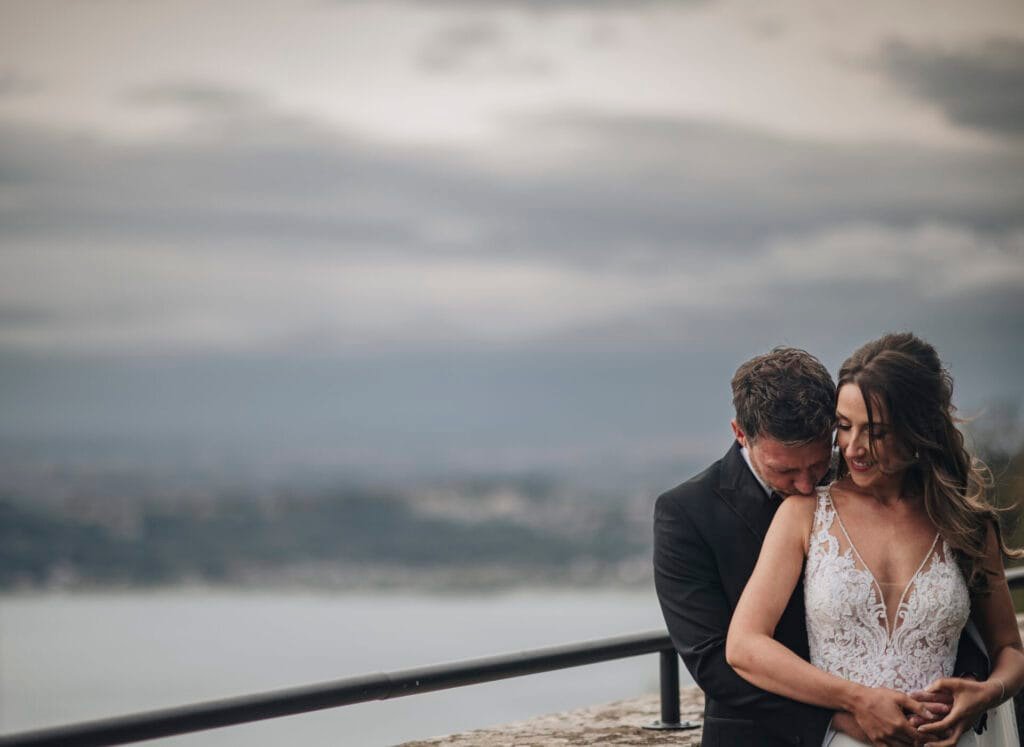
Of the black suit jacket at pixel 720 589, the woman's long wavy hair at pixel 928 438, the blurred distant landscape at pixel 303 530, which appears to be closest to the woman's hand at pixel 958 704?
the black suit jacket at pixel 720 589

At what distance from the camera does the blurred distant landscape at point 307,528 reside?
56500mm

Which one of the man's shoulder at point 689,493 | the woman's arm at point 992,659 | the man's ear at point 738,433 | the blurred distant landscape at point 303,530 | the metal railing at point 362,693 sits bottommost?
the blurred distant landscape at point 303,530

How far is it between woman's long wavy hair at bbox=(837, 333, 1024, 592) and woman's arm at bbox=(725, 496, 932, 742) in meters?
0.29

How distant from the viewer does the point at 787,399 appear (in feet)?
9.29

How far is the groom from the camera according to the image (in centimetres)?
285

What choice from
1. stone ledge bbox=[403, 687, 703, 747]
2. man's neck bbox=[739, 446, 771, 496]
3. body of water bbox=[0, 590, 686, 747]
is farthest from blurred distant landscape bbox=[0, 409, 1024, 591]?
man's neck bbox=[739, 446, 771, 496]

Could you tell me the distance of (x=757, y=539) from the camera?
3041 millimetres

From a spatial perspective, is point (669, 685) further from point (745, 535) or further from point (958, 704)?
point (958, 704)

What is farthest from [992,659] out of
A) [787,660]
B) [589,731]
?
[589,731]

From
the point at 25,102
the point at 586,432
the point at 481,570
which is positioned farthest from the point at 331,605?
the point at 25,102

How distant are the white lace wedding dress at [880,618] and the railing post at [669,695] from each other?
5.26 ft

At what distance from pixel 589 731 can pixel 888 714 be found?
1.99 meters

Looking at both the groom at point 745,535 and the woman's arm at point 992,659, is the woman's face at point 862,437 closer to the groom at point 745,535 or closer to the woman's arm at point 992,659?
the groom at point 745,535

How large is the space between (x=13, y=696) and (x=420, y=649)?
107 ft
